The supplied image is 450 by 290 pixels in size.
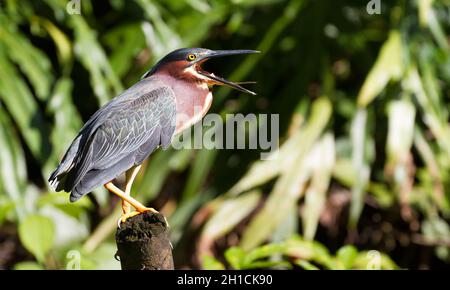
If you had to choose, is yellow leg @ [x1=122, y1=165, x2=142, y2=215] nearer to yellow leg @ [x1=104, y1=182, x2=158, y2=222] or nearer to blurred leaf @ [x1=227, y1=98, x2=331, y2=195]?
yellow leg @ [x1=104, y1=182, x2=158, y2=222]

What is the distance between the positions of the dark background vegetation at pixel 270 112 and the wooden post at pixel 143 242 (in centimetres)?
167

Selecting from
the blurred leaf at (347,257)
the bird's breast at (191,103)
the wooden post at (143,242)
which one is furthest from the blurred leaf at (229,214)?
the bird's breast at (191,103)

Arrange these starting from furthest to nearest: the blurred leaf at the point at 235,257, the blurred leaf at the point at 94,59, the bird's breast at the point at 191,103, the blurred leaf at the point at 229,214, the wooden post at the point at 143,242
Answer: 1. the blurred leaf at the point at 229,214
2. the blurred leaf at the point at 94,59
3. the blurred leaf at the point at 235,257
4. the wooden post at the point at 143,242
5. the bird's breast at the point at 191,103

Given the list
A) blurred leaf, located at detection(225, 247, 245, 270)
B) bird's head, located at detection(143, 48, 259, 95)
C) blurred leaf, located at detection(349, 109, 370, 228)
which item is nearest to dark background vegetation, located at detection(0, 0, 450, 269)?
blurred leaf, located at detection(349, 109, 370, 228)

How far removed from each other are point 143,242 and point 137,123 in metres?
0.21

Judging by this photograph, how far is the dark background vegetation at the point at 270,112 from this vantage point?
131 inches

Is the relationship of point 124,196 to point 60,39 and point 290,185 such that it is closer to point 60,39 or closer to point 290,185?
point 60,39

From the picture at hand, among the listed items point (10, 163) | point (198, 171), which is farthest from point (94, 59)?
point (198, 171)

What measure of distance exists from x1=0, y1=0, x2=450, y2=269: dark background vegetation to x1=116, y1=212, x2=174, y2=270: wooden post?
65.9 inches

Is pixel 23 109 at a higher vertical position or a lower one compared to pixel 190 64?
higher

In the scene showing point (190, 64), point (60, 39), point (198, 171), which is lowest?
point (198, 171)

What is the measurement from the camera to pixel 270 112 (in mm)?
3787

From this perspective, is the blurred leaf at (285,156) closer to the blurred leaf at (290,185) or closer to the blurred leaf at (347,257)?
the blurred leaf at (290,185)
